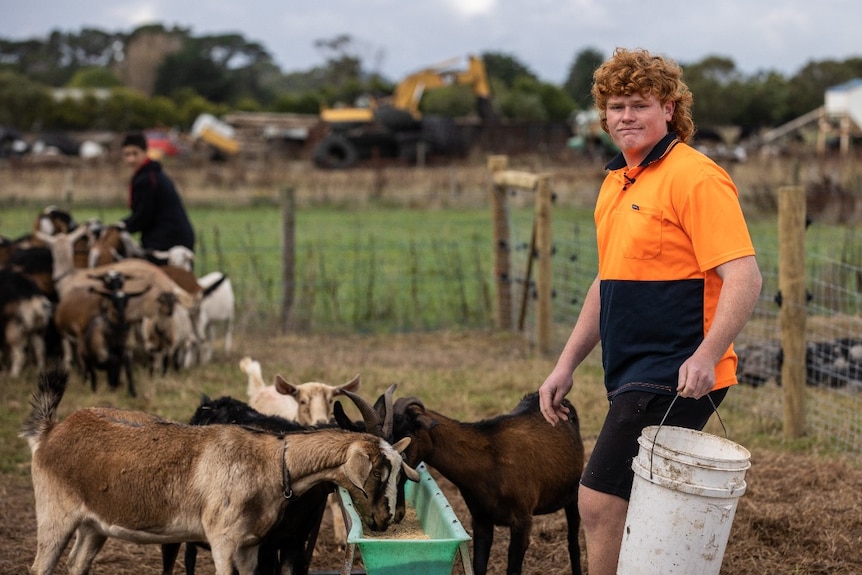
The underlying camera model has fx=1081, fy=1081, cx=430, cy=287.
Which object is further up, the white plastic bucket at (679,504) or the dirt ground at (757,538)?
the white plastic bucket at (679,504)

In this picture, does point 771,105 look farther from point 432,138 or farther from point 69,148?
point 69,148

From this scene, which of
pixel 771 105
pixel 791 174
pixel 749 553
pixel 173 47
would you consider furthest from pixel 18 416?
pixel 173 47

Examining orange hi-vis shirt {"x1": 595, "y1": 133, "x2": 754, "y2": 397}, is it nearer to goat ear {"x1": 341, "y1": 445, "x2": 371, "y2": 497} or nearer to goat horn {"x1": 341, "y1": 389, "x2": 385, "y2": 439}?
goat ear {"x1": 341, "y1": 445, "x2": 371, "y2": 497}

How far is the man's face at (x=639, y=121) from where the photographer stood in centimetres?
397

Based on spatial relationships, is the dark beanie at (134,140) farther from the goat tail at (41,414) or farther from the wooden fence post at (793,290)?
the wooden fence post at (793,290)

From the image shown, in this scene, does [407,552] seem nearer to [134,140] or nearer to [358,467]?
[358,467]

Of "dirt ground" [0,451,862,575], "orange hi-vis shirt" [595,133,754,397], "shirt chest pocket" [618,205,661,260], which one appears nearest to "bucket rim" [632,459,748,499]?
"orange hi-vis shirt" [595,133,754,397]

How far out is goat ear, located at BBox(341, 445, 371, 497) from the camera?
14.7 ft

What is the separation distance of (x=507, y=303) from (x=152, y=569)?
760cm

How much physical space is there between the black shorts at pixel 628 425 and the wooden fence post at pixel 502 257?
883cm

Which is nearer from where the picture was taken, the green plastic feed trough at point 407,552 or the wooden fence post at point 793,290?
the green plastic feed trough at point 407,552

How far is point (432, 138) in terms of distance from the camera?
120 feet

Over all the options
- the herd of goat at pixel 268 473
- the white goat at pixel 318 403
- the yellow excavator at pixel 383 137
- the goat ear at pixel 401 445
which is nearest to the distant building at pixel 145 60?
the yellow excavator at pixel 383 137

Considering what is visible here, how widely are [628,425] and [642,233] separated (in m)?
0.71
